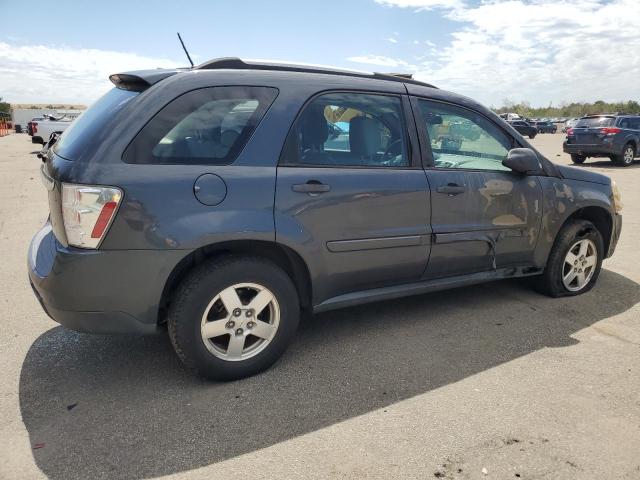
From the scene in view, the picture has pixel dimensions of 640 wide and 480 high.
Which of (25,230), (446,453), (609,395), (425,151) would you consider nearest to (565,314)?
(609,395)

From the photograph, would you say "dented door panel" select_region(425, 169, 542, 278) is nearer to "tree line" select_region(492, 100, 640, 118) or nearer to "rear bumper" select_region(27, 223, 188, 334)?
"rear bumper" select_region(27, 223, 188, 334)

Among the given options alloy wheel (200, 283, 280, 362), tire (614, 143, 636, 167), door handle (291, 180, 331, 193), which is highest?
tire (614, 143, 636, 167)

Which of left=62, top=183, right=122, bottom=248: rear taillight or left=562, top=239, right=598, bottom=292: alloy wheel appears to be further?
left=562, top=239, right=598, bottom=292: alloy wheel

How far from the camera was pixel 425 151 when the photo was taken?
11.8 ft

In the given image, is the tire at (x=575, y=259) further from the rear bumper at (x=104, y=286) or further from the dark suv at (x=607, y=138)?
the dark suv at (x=607, y=138)

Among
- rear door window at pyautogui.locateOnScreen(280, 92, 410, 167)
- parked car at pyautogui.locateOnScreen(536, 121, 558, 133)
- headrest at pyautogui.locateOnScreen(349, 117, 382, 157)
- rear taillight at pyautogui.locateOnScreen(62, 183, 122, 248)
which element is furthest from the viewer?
parked car at pyautogui.locateOnScreen(536, 121, 558, 133)

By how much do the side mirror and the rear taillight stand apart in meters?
2.77

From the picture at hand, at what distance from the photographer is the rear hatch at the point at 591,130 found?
16.6 metres

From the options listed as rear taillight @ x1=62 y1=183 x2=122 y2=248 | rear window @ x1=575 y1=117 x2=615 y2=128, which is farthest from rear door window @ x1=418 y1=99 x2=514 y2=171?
rear window @ x1=575 y1=117 x2=615 y2=128

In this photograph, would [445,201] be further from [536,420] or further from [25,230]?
[25,230]

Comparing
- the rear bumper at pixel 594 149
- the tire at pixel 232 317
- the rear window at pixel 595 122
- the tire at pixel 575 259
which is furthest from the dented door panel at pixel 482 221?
the rear window at pixel 595 122

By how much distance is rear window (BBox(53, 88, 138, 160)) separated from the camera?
2.72 meters

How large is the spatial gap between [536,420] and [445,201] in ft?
5.07

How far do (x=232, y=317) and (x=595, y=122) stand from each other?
17641 millimetres
